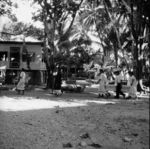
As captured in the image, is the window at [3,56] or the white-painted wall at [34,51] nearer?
the white-painted wall at [34,51]

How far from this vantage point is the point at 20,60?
32094 mm

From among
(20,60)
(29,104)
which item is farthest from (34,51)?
(29,104)

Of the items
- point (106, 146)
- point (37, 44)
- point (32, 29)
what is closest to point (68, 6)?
point (32, 29)

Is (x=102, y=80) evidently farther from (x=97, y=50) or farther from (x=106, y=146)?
(x=97, y=50)

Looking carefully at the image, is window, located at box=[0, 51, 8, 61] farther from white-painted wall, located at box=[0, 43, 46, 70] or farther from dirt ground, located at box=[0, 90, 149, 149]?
dirt ground, located at box=[0, 90, 149, 149]

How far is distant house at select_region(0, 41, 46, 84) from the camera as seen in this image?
31641 millimetres

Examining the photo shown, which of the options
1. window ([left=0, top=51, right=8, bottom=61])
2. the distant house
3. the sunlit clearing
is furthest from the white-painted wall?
the sunlit clearing

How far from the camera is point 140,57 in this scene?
21391mm

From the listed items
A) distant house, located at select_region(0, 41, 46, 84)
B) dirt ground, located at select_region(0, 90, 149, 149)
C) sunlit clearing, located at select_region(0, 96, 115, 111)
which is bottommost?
dirt ground, located at select_region(0, 90, 149, 149)

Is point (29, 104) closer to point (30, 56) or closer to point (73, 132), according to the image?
point (73, 132)

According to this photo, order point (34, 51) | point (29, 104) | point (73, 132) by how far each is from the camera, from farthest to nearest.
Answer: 1. point (34, 51)
2. point (29, 104)
3. point (73, 132)

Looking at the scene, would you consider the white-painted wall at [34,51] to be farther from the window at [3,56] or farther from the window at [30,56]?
the window at [3,56]

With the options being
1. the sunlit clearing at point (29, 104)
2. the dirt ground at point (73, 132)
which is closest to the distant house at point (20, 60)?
the sunlit clearing at point (29, 104)

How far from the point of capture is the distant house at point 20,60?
3164 centimetres
